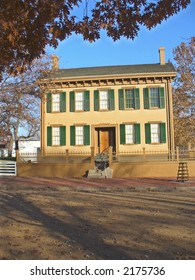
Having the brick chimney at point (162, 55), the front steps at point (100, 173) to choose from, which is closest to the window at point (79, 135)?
the front steps at point (100, 173)

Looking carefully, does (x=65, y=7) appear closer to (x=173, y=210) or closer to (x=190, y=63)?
(x=173, y=210)

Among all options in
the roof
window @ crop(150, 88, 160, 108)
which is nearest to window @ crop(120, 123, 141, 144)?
window @ crop(150, 88, 160, 108)

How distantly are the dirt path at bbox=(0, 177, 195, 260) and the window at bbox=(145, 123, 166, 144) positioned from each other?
12.5 metres

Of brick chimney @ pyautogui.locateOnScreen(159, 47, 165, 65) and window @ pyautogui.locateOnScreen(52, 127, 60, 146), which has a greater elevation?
brick chimney @ pyautogui.locateOnScreen(159, 47, 165, 65)

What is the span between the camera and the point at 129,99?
24172 millimetres

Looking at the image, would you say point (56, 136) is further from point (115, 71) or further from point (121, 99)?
point (115, 71)

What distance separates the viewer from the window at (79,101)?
24609 mm

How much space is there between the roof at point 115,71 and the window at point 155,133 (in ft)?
12.7

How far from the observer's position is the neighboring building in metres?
23.7

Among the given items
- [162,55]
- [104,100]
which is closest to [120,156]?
[104,100]

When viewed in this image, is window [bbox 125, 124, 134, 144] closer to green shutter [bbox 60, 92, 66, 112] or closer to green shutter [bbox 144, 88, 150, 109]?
green shutter [bbox 144, 88, 150, 109]

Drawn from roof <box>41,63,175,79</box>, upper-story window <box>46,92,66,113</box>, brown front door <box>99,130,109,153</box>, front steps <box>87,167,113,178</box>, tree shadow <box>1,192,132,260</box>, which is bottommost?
tree shadow <box>1,192,132,260</box>

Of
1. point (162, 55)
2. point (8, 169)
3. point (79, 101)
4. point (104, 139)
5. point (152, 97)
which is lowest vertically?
point (8, 169)

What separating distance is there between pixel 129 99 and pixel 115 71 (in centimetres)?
268
